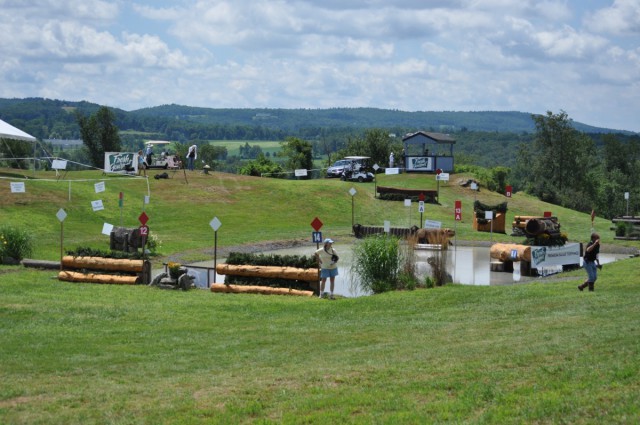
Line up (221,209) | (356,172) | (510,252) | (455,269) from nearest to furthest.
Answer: (510,252)
(455,269)
(221,209)
(356,172)

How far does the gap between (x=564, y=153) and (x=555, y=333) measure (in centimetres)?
8876

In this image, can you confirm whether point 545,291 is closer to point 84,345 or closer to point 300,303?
point 300,303

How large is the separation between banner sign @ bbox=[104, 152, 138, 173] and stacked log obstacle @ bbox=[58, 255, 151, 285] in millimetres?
24041

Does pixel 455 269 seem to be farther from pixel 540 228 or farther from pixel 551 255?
pixel 551 255

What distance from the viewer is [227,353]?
14.6 meters

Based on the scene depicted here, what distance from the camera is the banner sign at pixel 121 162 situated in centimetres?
4938

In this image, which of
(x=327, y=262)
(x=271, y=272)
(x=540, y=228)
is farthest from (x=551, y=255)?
(x=271, y=272)

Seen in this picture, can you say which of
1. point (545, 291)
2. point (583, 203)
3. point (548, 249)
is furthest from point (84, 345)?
point (583, 203)

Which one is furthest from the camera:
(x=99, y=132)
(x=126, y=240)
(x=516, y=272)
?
(x=99, y=132)

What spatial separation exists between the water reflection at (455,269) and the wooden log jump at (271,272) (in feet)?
4.12

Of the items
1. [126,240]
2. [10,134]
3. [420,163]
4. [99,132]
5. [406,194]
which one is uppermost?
[99,132]

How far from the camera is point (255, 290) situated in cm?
2356

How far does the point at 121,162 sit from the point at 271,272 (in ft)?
93.8

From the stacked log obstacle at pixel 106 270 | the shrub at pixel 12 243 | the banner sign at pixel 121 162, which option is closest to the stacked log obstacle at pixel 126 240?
the shrub at pixel 12 243
